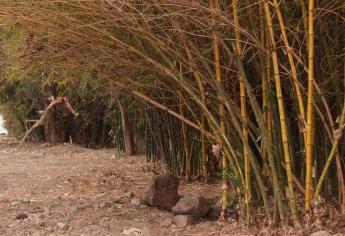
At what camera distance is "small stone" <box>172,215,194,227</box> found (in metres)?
4.25

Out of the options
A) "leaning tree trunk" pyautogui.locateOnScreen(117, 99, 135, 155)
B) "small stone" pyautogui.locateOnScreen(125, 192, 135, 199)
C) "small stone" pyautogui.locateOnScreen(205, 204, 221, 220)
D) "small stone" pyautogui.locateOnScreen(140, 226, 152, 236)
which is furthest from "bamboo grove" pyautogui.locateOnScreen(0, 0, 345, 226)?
"leaning tree trunk" pyautogui.locateOnScreen(117, 99, 135, 155)

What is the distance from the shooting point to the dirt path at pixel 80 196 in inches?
169

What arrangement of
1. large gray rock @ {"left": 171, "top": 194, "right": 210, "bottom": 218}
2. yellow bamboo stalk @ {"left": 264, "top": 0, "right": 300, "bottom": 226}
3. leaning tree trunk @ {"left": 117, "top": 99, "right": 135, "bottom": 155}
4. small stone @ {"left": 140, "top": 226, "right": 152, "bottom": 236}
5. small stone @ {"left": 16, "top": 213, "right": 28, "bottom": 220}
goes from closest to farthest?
yellow bamboo stalk @ {"left": 264, "top": 0, "right": 300, "bottom": 226}, small stone @ {"left": 140, "top": 226, "right": 152, "bottom": 236}, large gray rock @ {"left": 171, "top": 194, "right": 210, "bottom": 218}, small stone @ {"left": 16, "top": 213, "right": 28, "bottom": 220}, leaning tree trunk @ {"left": 117, "top": 99, "right": 135, "bottom": 155}

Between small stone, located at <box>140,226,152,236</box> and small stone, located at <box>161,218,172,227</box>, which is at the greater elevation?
small stone, located at <box>161,218,172,227</box>

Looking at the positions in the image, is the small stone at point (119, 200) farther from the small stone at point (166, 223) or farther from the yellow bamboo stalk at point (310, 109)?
the yellow bamboo stalk at point (310, 109)

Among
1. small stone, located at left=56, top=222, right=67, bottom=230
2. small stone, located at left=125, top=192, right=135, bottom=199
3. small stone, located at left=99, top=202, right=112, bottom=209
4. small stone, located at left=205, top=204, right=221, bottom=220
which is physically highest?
small stone, located at left=125, top=192, right=135, bottom=199

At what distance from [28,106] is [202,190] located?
741 cm

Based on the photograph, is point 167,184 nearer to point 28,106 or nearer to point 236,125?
point 236,125

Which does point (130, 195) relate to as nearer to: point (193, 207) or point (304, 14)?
point (193, 207)

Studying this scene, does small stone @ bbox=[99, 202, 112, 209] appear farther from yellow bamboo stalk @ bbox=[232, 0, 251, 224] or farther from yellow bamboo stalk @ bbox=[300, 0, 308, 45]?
yellow bamboo stalk @ bbox=[300, 0, 308, 45]

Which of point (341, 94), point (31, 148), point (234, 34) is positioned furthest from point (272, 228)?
point (31, 148)

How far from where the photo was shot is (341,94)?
3.80m

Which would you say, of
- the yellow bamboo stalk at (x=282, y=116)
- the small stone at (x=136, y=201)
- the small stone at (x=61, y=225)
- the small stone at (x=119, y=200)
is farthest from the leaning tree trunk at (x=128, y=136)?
the yellow bamboo stalk at (x=282, y=116)

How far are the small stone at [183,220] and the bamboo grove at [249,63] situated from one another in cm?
31
